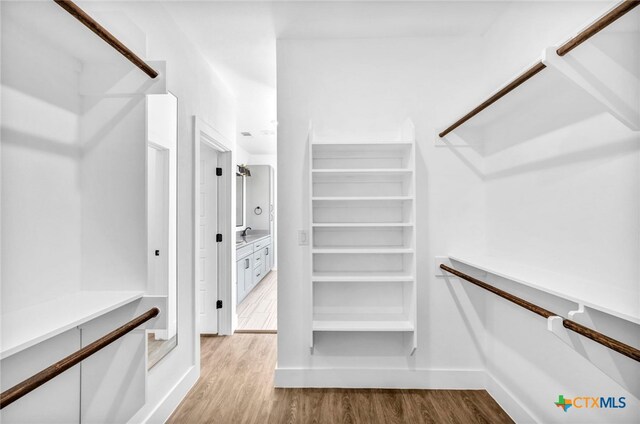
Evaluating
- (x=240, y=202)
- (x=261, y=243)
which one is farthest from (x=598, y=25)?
(x=240, y=202)

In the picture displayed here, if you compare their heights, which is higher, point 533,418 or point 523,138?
point 523,138

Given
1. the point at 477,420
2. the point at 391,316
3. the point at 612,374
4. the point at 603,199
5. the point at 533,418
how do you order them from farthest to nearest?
the point at 391,316 → the point at 477,420 → the point at 533,418 → the point at 603,199 → the point at 612,374

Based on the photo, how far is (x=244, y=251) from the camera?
4.43 metres

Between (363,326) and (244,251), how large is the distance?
272 centimetres

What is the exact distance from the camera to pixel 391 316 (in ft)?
7.36

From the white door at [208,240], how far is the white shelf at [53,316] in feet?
6.57

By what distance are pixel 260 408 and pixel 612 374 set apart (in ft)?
6.02

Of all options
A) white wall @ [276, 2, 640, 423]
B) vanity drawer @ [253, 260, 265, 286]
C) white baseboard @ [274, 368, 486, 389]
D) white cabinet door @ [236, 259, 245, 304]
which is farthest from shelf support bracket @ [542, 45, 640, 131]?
vanity drawer @ [253, 260, 265, 286]

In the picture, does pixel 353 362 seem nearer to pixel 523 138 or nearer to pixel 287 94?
pixel 523 138

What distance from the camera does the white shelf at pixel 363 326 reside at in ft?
6.72

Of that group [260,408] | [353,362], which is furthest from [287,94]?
[260,408]

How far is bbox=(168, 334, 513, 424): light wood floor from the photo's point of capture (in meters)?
1.92

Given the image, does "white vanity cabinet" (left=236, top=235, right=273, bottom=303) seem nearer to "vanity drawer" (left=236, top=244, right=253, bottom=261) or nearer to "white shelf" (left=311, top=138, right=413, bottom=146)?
"vanity drawer" (left=236, top=244, right=253, bottom=261)

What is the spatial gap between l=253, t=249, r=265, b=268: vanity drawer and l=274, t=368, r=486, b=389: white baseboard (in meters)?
3.01
